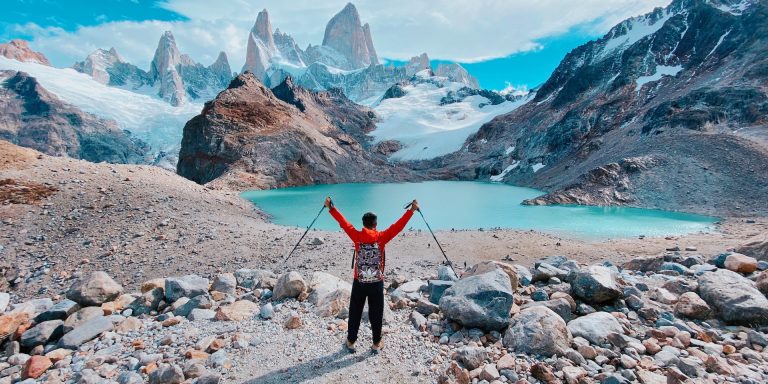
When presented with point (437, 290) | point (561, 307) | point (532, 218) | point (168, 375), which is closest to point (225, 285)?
point (168, 375)

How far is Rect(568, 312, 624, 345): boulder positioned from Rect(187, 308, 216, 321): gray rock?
21.9 ft

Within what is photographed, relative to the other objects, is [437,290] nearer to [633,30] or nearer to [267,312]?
[267,312]

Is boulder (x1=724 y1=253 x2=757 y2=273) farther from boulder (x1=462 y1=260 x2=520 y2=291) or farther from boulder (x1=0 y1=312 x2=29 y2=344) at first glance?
boulder (x1=0 y1=312 x2=29 y2=344)

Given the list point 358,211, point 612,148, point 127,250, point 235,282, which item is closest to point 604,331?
point 235,282

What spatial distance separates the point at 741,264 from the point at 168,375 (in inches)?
504

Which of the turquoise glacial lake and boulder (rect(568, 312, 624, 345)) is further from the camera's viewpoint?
the turquoise glacial lake

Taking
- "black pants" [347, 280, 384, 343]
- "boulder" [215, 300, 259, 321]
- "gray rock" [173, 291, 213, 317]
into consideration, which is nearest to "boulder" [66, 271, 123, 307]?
"gray rock" [173, 291, 213, 317]

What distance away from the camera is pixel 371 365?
5.73 m

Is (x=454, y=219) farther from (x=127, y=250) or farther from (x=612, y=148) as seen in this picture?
(x=612, y=148)

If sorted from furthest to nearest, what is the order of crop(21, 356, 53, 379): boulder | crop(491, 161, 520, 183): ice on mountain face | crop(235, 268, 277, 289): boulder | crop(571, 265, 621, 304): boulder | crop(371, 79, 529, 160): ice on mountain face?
crop(371, 79, 529, 160): ice on mountain face < crop(491, 161, 520, 183): ice on mountain face < crop(235, 268, 277, 289): boulder < crop(571, 265, 621, 304): boulder < crop(21, 356, 53, 379): boulder

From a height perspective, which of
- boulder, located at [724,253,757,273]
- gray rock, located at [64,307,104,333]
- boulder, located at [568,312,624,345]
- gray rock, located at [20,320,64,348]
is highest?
boulder, located at [724,253,757,273]

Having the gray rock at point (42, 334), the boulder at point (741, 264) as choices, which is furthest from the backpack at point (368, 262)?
the boulder at point (741, 264)

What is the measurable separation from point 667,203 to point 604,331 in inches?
1420

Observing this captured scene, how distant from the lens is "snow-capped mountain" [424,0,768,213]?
1399 inches
